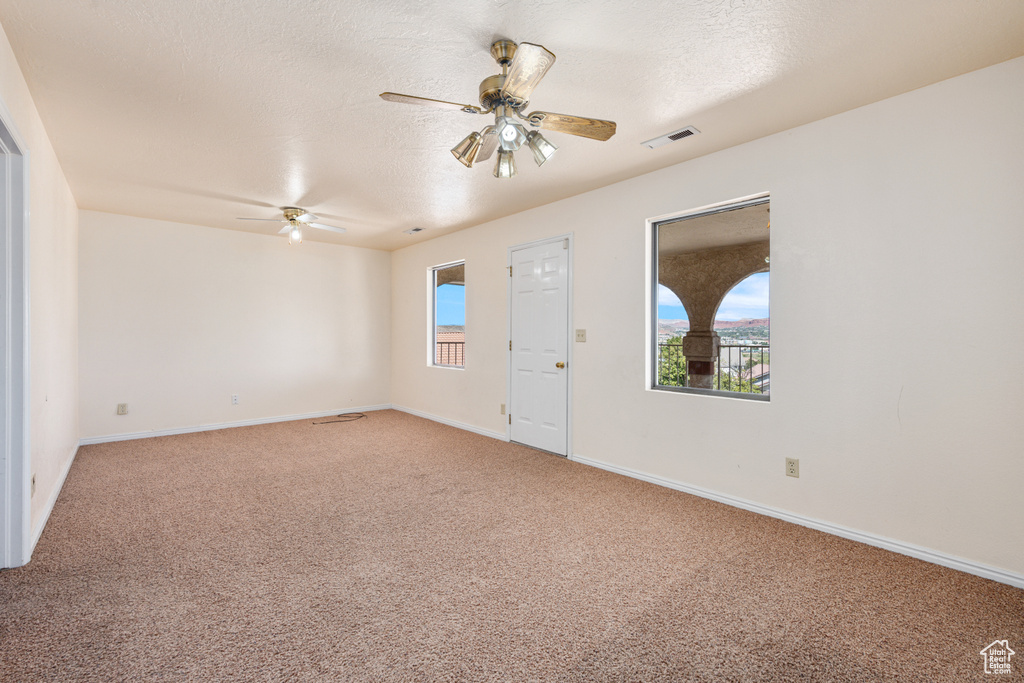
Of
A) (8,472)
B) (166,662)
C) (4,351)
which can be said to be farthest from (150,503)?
(166,662)

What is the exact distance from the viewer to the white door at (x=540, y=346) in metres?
4.29

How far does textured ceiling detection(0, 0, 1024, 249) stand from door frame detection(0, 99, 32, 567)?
530 millimetres

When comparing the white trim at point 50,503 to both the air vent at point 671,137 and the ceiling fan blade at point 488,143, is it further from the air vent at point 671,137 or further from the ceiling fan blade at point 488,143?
the air vent at point 671,137

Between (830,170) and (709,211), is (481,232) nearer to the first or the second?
(709,211)

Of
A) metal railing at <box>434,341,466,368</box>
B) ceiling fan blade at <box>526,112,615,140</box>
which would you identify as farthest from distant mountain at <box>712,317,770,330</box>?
metal railing at <box>434,341,466,368</box>

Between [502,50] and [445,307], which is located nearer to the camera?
[502,50]

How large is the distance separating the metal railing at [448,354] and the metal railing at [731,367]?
2909mm

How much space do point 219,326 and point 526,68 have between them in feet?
16.9

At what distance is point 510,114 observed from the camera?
2131mm

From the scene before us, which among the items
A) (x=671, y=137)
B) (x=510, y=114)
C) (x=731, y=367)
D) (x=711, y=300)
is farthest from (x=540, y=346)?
(x=510, y=114)

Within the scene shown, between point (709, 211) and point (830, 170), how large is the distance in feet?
2.54

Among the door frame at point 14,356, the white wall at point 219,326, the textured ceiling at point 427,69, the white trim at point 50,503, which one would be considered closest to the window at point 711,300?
the textured ceiling at point 427,69

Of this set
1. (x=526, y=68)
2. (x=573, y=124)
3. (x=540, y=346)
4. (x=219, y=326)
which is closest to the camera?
(x=526, y=68)

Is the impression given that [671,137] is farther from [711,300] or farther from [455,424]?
[455,424]
